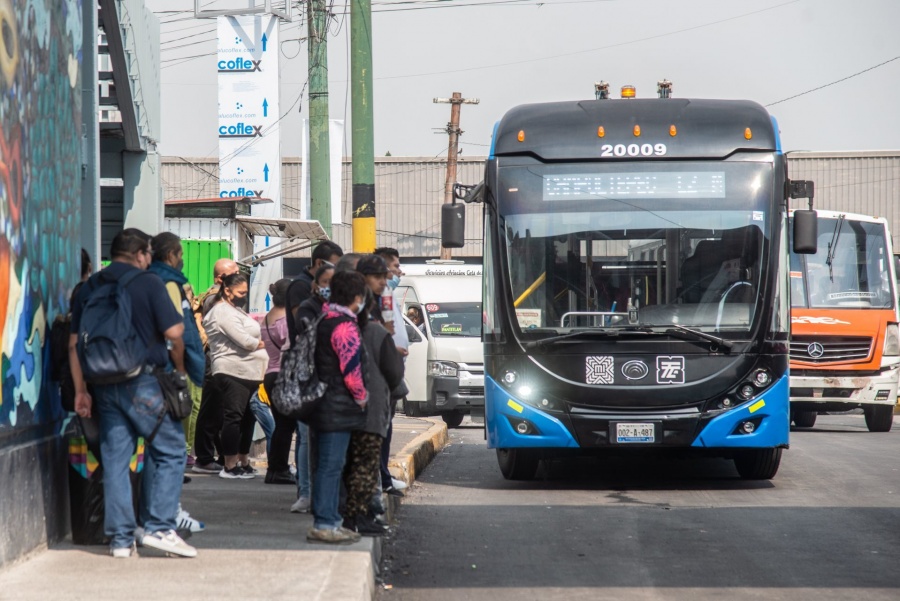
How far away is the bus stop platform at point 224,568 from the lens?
561 cm

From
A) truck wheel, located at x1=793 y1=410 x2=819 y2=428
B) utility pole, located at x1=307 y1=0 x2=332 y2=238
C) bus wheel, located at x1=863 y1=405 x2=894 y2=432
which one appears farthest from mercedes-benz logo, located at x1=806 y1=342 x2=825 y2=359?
utility pole, located at x1=307 y1=0 x2=332 y2=238

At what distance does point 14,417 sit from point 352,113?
7451mm

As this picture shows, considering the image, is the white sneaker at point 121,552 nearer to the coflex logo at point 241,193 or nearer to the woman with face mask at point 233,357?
the woman with face mask at point 233,357

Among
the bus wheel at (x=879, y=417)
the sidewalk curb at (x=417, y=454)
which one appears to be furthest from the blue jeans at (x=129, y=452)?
the bus wheel at (x=879, y=417)

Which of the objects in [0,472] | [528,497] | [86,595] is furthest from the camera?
[528,497]

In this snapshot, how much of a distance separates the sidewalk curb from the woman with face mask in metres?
1.39

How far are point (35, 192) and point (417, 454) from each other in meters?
6.05

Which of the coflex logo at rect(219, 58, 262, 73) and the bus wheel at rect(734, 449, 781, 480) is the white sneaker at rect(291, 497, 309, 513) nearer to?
the bus wheel at rect(734, 449, 781, 480)

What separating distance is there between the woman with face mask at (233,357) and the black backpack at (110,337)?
314 centimetres

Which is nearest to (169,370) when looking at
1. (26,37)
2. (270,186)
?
(26,37)

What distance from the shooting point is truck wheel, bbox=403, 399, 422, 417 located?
20.2 metres

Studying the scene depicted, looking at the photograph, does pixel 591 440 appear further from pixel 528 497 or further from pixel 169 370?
pixel 169 370

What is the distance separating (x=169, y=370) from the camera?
6.54 meters

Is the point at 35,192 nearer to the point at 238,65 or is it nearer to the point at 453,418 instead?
the point at 453,418
